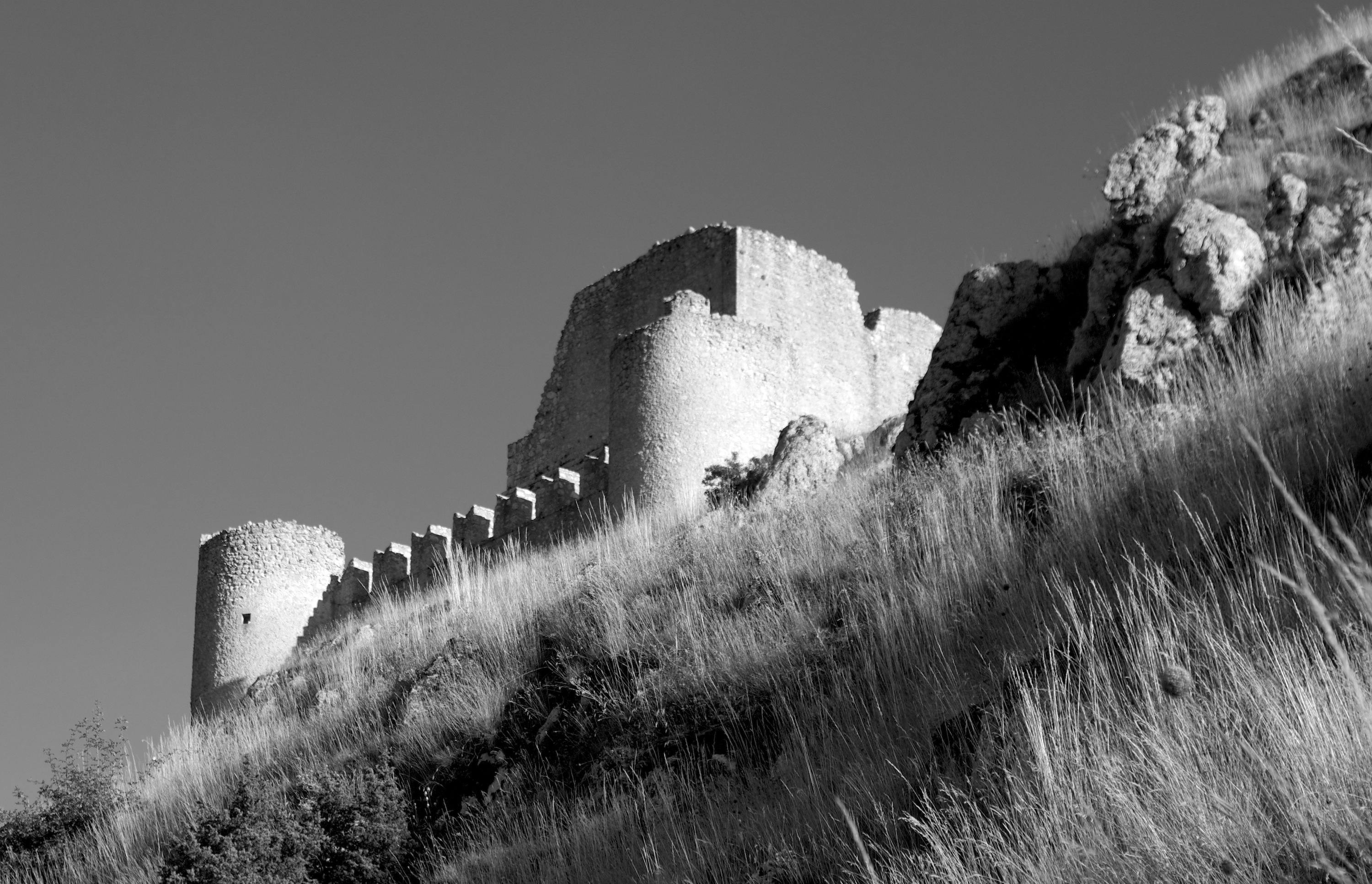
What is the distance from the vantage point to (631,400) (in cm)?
1780

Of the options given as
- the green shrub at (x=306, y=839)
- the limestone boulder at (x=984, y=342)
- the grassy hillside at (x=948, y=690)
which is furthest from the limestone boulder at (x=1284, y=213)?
the green shrub at (x=306, y=839)

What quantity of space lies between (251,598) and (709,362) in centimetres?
1124

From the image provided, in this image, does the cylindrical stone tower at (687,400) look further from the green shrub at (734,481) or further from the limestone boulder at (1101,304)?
the limestone boulder at (1101,304)

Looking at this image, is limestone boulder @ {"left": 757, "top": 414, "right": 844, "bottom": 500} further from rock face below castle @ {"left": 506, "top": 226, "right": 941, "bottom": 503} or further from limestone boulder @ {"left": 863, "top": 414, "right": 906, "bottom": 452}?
rock face below castle @ {"left": 506, "top": 226, "right": 941, "bottom": 503}

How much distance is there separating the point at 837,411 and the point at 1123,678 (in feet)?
62.2

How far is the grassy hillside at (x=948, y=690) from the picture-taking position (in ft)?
12.1

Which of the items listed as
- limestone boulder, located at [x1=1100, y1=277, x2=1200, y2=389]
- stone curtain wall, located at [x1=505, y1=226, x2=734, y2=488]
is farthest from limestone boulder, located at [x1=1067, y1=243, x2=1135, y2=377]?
stone curtain wall, located at [x1=505, y1=226, x2=734, y2=488]

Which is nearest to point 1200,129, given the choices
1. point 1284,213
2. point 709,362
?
point 1284,213

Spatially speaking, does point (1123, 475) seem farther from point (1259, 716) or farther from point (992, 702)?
point (1259, 716)

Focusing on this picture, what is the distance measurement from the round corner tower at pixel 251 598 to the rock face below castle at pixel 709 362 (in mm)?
4532

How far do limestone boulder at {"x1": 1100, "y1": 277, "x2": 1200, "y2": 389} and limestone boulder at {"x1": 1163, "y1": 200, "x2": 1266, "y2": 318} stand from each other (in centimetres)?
11

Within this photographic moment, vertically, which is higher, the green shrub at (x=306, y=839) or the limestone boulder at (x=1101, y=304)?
the limestone boulder at (x=1101, y=304)

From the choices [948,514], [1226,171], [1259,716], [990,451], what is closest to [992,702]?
[1259,716]

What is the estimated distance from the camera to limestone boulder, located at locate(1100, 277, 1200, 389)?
7797mm
